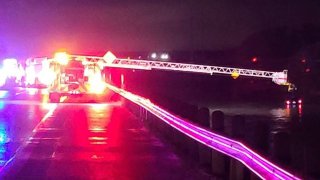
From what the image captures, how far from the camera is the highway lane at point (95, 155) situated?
1168 cm

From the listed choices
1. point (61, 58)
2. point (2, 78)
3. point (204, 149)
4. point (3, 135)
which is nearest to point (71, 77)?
point (61, 58)

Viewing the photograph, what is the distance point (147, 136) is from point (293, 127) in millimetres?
8456

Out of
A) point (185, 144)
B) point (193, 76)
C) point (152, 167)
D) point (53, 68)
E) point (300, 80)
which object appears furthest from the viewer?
point (193, 76)

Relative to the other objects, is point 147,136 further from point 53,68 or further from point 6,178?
point 53,68

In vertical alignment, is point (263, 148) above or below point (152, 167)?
above

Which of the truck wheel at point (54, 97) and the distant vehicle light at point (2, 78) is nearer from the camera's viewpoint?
the truck wheel at point (54, 97)

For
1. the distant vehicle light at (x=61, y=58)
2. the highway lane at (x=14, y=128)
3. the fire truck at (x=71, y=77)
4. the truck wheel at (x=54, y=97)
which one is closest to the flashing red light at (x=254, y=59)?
the fire truck at (x=71, y=77)

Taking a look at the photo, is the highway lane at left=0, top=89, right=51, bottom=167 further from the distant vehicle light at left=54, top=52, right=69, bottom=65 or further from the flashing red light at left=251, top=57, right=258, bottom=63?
the flashing red light at left=251, top=57, right=258, bottom=63

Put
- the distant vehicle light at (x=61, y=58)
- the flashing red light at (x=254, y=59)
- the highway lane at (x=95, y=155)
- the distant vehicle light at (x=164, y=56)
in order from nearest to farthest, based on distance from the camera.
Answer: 1. the highway lane at (x=95, y=155)
2. the distant vehicle light at (x=61, y=58)
3. the flashing red light at (x=254, y=59)
4. the distant vehicle light at (x=164, y=56)

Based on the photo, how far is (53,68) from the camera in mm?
37531

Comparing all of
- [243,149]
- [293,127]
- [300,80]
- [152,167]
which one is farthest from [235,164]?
[300,80]

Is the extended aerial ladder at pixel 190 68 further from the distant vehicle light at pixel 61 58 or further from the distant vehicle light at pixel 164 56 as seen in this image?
the distant vehicle light at pixel 61 58

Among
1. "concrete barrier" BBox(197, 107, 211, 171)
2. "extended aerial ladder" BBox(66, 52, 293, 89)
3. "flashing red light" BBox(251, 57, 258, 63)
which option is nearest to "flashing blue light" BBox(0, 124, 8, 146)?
"concrete barrier" BBox(197, 107, 211, 171)

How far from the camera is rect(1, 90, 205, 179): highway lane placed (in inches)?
460
